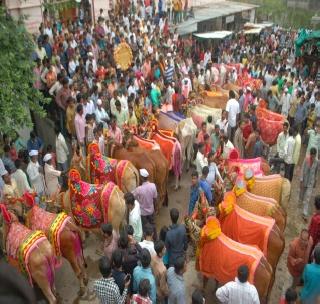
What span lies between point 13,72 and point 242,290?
4765mm

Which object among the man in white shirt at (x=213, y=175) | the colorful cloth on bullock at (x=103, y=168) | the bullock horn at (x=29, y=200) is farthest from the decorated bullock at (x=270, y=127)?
the bullock horn at (x=29, y=200)

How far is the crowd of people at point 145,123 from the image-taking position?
4809 mm

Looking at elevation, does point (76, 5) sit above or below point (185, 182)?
above

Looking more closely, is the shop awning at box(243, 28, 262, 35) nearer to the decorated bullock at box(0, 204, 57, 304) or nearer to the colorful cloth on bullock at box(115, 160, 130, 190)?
the colorful cloth on bullock at box(115, 160, 130, 190)

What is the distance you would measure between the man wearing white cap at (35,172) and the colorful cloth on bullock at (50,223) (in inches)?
49.2

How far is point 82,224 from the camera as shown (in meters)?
6.38

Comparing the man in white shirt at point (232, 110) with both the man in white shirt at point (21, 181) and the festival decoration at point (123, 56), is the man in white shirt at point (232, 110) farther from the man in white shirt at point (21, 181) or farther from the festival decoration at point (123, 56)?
the man in white shirt at point (21, 181)

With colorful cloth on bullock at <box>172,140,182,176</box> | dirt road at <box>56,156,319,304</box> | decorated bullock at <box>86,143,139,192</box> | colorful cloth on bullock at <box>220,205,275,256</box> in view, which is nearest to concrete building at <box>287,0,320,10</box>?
dirt road at <box>56,156,319,304</box>

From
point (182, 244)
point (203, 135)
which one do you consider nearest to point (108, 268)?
point (182, 244)

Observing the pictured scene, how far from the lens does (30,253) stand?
5.10m

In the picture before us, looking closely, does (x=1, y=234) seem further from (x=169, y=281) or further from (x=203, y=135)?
(x=203, y=135)

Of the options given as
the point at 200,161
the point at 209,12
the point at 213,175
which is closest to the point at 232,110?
the point at 200,161

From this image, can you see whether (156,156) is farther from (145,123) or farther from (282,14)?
(282,14)

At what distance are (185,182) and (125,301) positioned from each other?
14.3ft
